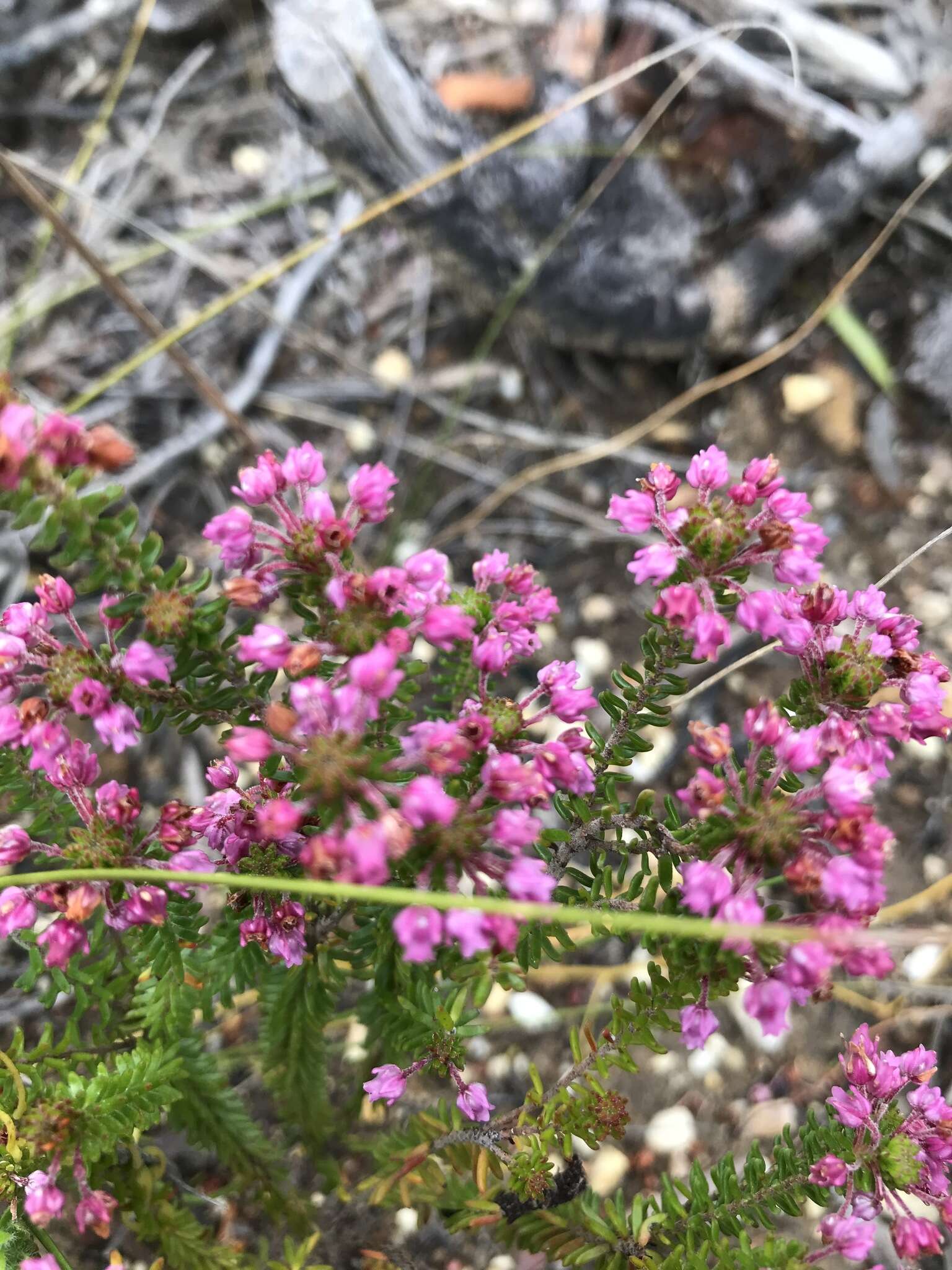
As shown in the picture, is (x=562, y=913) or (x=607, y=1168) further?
(x=607, y=1168)

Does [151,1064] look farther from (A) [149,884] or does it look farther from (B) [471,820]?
(B) [471,820]

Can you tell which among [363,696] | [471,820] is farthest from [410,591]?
[471,820]

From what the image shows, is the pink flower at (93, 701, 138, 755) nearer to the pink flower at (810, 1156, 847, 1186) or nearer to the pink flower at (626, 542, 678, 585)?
the pink flower at (626, 542, 678, 585)

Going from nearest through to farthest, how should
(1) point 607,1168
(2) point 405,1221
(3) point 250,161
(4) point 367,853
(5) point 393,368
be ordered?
(4) point 367,853
(2) point 405,1221
(1) point 607,1168
(5) point 393,368
(3) point 250,161

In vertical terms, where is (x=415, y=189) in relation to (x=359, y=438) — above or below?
above

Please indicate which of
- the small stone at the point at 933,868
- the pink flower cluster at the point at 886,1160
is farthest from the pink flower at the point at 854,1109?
the small stone at the point at 933,868

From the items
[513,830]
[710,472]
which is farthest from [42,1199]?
[710,472]

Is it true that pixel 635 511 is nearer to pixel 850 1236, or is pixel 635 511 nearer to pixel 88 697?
pixel 88 697
